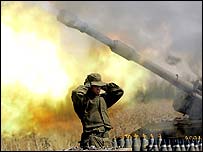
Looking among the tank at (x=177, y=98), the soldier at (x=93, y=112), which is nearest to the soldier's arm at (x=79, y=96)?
the soldier at (x=93, y=112)

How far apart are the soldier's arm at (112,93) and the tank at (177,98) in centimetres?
915

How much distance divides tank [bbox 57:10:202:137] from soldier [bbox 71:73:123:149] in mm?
9395

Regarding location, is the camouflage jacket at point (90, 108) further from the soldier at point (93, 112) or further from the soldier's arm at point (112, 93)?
the soldier's arm at point (112, 93)

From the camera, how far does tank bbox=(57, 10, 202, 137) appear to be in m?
23.3

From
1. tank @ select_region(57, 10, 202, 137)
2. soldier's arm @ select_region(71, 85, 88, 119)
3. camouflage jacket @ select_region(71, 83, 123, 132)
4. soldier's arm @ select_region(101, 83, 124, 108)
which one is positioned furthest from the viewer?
tank @ select_region(57, 10, 202, 137)

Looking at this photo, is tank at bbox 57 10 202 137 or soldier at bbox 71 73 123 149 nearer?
soldier at bbox 71 73 123 149

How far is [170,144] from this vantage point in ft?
34.2

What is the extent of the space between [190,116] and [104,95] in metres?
12.7

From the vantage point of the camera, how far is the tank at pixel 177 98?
76.5 feet

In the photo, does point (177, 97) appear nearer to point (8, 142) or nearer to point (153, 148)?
point (153, 148)

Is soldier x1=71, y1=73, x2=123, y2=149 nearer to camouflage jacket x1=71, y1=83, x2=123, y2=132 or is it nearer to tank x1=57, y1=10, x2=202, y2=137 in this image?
camouflage jacket x1=71, y1=83, x2=123, y2=132

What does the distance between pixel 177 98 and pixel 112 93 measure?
13.9m

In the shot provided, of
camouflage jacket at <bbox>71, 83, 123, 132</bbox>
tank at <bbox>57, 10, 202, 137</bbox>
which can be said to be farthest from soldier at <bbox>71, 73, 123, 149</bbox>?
tank at <bbox>57, 10, 202, 137</bbox>

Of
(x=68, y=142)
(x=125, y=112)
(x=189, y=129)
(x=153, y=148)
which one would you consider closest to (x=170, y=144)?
(x=153, y=148)
